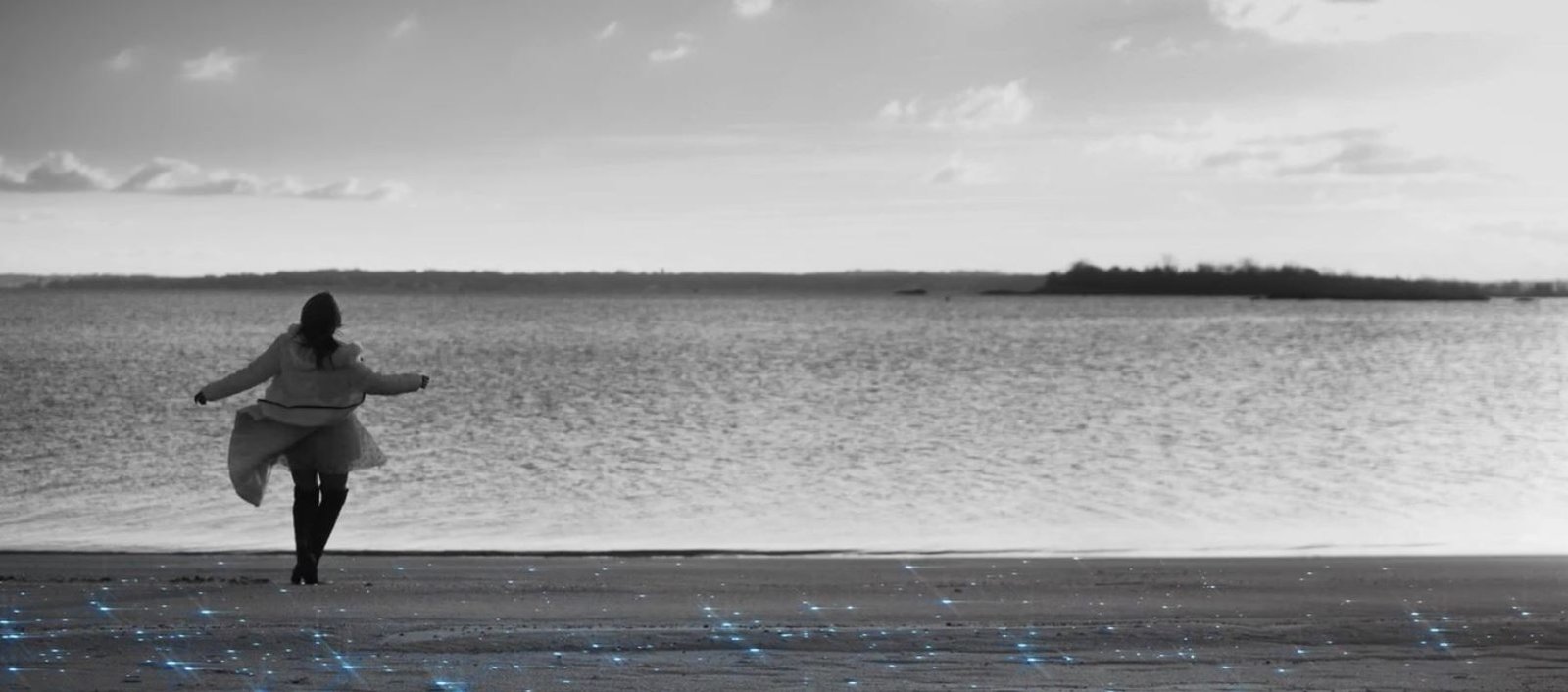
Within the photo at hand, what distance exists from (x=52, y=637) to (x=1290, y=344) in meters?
77.7

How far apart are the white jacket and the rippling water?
4.70m

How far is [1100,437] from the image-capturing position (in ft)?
87.9

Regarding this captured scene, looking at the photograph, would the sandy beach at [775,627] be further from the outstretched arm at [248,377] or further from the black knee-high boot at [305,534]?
the outstretched arm at [248,377]

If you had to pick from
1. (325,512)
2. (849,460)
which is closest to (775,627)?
(325,512)

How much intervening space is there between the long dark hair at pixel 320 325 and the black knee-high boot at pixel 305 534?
80 centimetres

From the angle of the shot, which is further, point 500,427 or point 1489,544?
point 500,427

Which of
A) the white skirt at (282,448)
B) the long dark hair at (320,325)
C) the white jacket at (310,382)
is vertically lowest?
the white skirt at (282,448)

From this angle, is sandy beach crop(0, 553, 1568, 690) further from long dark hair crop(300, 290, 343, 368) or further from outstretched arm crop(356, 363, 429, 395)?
long dark hair crop(300, 290, 343, 368)

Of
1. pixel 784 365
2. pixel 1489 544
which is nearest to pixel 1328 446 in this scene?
pixel 1489 544

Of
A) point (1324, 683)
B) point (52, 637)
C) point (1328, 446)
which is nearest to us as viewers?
point (1324, 683)

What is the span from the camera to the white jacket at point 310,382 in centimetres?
837

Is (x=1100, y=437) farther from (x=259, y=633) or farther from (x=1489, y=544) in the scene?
(x=259, y=633)

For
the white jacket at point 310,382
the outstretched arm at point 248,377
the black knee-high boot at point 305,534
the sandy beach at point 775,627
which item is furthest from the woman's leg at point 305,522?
the outstretched arm at point 248,377

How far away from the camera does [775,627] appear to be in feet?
23.6
